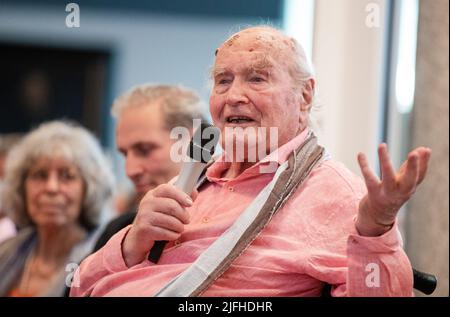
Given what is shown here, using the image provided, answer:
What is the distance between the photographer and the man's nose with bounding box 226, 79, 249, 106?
1270 mm

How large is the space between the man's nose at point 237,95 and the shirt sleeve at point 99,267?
10.7 inches

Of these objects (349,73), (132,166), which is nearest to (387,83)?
(349,73)

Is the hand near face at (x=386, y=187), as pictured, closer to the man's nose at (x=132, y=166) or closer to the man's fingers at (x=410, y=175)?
the man's fingers at (x=410, y=175)

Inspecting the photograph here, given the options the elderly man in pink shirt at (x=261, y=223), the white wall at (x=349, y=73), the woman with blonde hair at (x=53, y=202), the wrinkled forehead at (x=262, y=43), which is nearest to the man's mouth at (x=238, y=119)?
the elderly man in pink shirt at (x=261, y=223)

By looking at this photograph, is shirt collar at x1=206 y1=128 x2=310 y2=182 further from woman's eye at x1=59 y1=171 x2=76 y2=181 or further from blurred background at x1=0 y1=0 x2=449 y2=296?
woman's eye at x1=59 y1=171 x2=76 y2=181

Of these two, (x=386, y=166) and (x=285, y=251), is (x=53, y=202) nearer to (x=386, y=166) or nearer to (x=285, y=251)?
(x=285, y=251)

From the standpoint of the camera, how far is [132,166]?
168 cm

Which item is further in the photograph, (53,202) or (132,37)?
(132,37)

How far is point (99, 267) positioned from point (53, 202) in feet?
2.58

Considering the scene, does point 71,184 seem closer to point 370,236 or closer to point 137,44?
point 370,236

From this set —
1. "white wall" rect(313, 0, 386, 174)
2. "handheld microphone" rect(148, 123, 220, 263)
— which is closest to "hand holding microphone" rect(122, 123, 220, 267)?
"handheld microphone" rect(148, 123, 220, 263)

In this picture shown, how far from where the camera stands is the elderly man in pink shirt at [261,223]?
46.8 inches

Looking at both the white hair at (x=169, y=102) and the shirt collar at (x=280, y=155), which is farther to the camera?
the white hair at (x=169, y=102)

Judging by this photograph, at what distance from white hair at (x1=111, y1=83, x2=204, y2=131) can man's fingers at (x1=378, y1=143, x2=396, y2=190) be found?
0.70 meters
